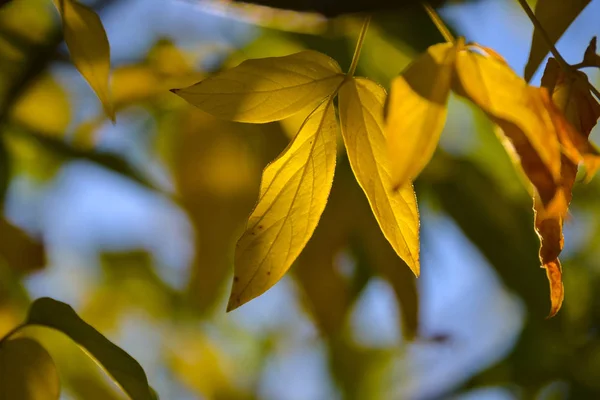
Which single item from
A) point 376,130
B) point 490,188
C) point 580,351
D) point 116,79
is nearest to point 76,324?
point 376,130

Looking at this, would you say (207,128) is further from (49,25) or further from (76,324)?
(76,324)

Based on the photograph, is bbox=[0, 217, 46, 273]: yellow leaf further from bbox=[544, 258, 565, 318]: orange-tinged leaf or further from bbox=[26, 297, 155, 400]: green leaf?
bbox=[544, 258, 565, 318]: orange-tinged leaf

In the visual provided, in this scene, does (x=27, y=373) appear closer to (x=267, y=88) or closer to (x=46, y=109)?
(x=267, y=88)

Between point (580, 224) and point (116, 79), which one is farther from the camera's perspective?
point (580, 224)

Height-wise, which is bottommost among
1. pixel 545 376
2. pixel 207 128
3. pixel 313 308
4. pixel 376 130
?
pixel 545 376

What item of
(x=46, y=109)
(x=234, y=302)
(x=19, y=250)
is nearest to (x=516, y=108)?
(x=234, y=302)

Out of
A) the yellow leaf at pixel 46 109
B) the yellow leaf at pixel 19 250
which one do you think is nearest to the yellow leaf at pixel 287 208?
the yellow leaf at pixel 19 250
